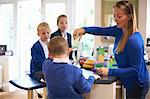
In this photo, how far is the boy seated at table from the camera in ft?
6.02

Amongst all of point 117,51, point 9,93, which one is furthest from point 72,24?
point 117,51

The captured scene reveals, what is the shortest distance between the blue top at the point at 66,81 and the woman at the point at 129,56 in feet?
0.65

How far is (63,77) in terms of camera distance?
186 centimetres

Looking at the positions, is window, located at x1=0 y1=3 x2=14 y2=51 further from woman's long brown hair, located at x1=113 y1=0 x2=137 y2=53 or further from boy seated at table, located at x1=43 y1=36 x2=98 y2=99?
woman's long brown hair, located at x1=113 y1=0 x2=137 y2=53

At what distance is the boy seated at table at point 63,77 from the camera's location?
72.3 inches

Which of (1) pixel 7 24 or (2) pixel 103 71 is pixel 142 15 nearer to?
(2) pixel 103 71

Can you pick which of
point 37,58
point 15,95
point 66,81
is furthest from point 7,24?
point 66,81

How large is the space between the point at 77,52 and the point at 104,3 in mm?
1971

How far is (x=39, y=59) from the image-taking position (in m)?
2.83

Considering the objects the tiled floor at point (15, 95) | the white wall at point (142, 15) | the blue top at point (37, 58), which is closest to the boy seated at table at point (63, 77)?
the blue top at point (37, 58)

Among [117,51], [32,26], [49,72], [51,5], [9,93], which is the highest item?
[51,5]

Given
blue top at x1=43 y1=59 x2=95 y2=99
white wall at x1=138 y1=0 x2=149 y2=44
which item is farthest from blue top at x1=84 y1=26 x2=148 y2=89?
white wall at x1=138 y1=0 x2=149 y2=44

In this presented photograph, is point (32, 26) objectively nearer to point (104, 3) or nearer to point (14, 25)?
point (14, 25)

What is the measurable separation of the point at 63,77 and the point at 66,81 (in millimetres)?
38
